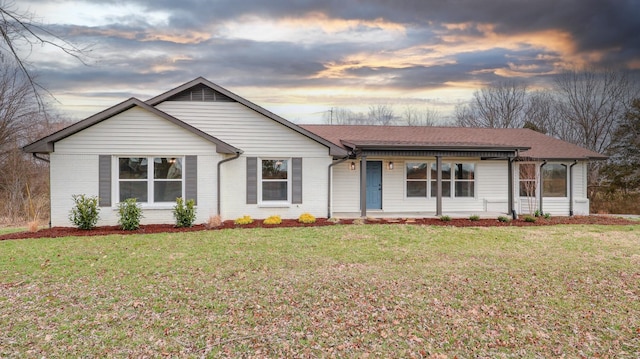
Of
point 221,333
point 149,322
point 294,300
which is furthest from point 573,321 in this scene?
point 149,322

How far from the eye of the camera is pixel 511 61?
24.0m

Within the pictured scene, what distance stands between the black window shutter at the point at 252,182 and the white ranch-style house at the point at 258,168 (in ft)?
0.11

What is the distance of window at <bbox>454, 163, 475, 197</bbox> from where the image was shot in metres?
16.6

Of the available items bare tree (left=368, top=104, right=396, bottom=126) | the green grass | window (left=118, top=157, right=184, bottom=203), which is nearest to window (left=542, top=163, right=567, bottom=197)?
the green grass

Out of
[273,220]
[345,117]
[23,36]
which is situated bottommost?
[273,220]

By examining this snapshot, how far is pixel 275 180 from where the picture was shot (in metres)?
13.6

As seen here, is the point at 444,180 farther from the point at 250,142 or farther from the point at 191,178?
the point at 191,178

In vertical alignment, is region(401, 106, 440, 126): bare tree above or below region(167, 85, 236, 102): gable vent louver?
above

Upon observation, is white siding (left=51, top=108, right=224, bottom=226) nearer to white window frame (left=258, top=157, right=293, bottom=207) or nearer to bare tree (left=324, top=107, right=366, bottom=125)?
white window frame (left=258, top=157, right=293, bottom=207)

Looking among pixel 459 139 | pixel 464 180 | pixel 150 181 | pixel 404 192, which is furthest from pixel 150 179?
pixel 459 139

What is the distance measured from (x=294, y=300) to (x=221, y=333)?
127cm

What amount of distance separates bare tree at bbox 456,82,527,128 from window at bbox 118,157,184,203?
29.5m

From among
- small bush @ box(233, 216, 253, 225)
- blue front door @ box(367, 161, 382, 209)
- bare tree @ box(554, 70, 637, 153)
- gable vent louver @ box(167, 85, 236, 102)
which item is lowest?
small bush @ box(233, 216, 253, 225)

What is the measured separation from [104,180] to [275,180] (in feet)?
17.4
